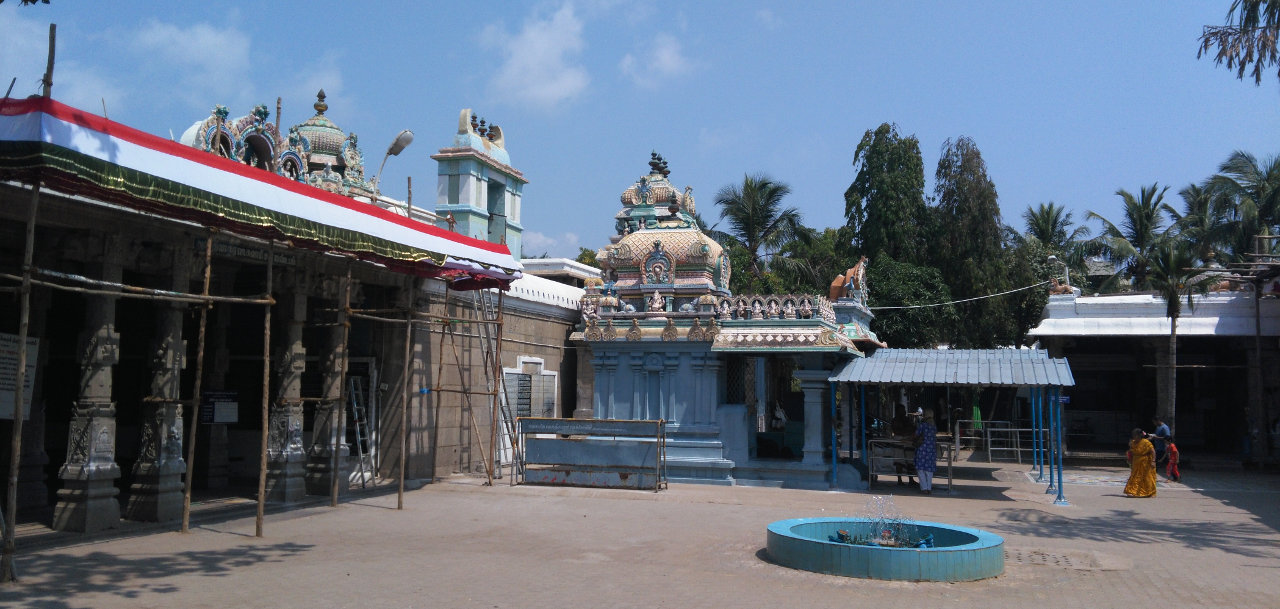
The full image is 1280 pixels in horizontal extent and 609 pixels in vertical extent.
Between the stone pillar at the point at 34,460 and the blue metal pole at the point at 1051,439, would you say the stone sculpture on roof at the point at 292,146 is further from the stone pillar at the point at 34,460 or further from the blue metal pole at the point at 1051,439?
the blue metal pole at the point at 1051,439

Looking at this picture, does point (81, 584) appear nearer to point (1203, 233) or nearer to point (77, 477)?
point (77, 477)

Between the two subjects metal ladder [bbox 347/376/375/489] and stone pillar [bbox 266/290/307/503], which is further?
metal ladder [bbox 347/376/375/489]

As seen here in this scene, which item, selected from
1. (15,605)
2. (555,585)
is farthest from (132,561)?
(555,585)

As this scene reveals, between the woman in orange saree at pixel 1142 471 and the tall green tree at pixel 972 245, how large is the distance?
16084 mm

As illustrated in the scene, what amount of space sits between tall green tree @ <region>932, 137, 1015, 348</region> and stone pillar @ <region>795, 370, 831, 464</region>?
58.4 feet

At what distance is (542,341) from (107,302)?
33.1ft

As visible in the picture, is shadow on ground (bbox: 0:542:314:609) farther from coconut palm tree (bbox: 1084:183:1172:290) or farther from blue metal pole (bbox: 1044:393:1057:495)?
coconut palm tree (bbox: 1084:183:1172:290)

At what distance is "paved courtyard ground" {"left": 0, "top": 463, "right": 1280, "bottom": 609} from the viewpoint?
8.05 metres

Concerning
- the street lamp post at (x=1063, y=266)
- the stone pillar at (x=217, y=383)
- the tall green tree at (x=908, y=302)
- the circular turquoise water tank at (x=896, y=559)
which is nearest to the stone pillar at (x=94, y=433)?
the stone pillar at (x=217, y=383)

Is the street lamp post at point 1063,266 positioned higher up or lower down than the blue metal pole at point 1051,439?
higher up

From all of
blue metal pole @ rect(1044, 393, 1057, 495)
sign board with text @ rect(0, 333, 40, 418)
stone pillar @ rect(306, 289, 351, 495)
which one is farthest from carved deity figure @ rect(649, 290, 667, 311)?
sign board with text @ rect(0, 333, 40, 418)

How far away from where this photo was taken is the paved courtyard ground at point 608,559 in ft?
26.4

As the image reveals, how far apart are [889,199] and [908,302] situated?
5.27 meters

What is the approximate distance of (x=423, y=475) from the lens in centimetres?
1653
